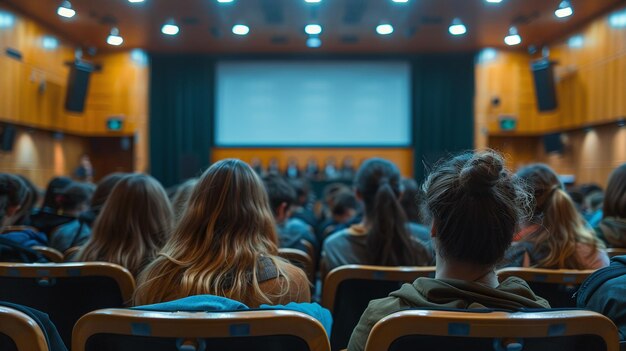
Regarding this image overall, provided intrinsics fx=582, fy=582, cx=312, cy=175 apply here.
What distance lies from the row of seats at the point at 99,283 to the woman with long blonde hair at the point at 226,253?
339 millimetres

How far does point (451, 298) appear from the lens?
3.83 ft

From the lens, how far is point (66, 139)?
42.1ft

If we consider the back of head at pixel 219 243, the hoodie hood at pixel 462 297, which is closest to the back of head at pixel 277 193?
the back of head at pixel 219 243

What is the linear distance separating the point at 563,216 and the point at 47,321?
194cm

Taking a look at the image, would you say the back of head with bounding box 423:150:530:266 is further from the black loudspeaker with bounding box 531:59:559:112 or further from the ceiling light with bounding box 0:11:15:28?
the black loudspeaker with bounding box 531:59:559:112

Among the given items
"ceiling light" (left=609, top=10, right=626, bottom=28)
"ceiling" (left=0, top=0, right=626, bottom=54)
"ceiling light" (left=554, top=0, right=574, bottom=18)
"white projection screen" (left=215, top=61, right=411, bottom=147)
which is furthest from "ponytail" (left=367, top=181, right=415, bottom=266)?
"white projection screen" (left=215, top=61, right=411, bottom=147)

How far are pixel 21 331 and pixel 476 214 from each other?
0.93m

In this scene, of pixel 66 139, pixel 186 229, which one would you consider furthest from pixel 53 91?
pixel 186 229

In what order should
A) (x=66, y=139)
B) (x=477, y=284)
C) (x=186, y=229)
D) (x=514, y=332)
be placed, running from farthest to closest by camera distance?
(x=66, y=139) < (x=186, y=229) < (x=477, y=284) < (x=514, y=332)

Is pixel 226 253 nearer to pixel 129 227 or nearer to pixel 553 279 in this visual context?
pixel 129 227

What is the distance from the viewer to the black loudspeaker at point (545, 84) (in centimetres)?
1100

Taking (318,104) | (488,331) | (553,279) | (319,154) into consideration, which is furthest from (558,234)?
(318,104)

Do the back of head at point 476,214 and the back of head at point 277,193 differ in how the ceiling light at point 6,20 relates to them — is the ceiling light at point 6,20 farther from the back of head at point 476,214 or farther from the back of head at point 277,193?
the back of head at point 476,214

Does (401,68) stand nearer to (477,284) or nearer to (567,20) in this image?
(567,20)
